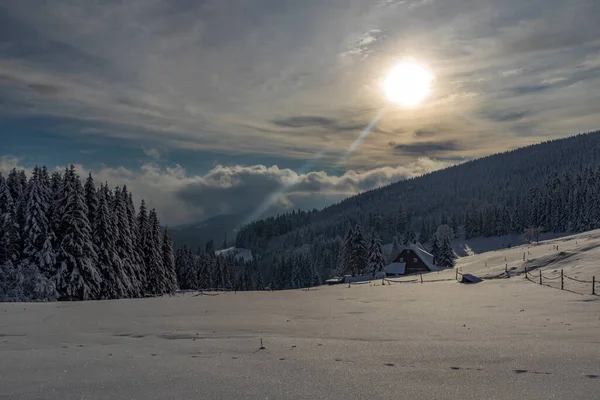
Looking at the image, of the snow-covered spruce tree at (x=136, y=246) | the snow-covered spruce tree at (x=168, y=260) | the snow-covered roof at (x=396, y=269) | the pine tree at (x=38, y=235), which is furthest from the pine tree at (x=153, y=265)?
the snow-covered roof at (x=396, y=269)

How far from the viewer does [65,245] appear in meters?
39.8

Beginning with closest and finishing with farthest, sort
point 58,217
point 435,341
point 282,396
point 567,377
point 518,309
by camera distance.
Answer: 1. point 282,396
2. point 567,377
3. point 435,341
4. point 518,309
5. point 58,217

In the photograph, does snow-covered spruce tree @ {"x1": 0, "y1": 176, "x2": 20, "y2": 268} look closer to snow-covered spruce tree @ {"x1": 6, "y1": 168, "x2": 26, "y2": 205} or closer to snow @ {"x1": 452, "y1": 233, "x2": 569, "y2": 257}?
snow-covered spruce tree @ {"x1": 6, "y1": 168, "x2": 26, "y2": 205}

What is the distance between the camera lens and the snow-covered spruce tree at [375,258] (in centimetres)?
7925

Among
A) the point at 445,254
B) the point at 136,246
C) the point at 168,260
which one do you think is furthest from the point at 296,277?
the point at 136,246

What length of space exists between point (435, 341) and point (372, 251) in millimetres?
73222

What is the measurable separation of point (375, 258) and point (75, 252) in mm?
53780

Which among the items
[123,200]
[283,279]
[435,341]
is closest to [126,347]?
[435,341]

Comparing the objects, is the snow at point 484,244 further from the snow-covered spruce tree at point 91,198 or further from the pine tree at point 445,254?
the snow-covered spruce tree at point 91,198

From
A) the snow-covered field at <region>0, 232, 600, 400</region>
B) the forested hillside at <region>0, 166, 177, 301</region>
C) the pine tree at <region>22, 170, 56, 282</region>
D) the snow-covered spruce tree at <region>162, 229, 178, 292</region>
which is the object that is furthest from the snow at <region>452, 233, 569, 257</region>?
the snow-covered field at <region>0, 232, 600, 400</region>

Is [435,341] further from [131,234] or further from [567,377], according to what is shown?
[131,234]

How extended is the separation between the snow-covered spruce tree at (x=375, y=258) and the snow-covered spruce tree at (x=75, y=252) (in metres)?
50.3

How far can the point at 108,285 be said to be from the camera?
42969mm

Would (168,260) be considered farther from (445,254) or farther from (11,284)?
(445,254)
